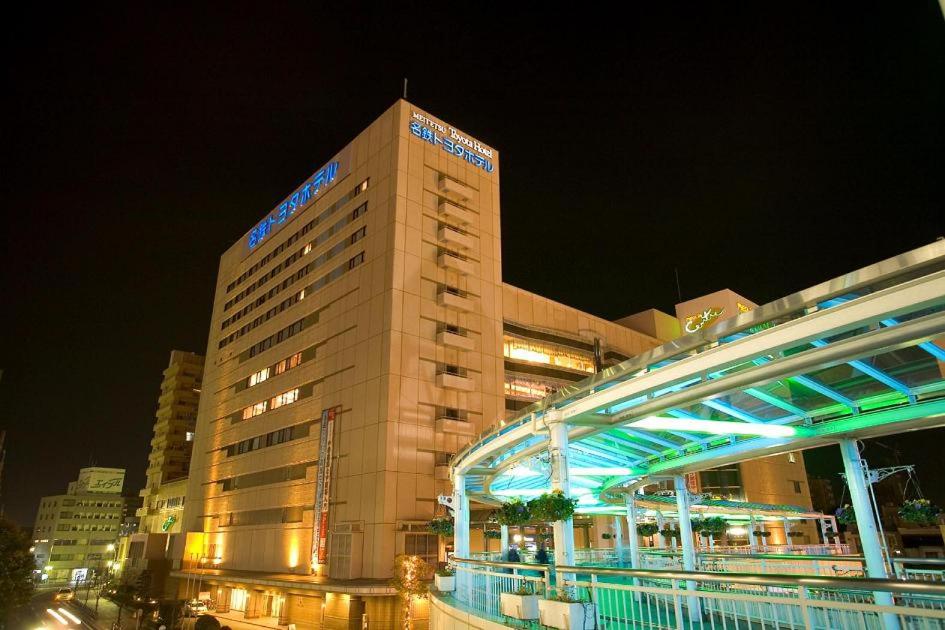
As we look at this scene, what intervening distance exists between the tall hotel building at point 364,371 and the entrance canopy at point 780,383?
21.5m

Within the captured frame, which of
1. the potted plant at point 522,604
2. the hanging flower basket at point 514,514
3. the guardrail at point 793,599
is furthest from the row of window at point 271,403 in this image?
the potted plant at point 522,604

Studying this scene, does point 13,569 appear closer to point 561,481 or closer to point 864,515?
point 561,481

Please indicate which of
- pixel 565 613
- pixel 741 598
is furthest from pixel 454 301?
pixel 741 598

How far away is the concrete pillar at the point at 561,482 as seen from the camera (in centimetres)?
998

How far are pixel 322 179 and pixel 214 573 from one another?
34.6 meters

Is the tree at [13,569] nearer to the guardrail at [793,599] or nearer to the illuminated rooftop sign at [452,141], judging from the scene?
the illuminated rooftop sign at [452,141]

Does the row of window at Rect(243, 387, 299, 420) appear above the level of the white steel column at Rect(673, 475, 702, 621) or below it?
above

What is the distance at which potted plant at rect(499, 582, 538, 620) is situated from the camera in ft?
29.9

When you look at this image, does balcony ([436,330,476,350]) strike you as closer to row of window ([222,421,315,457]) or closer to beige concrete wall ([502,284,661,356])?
beige concrete wall ([502,284,661,356])

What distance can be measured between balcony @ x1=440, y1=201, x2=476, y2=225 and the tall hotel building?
16 centimetres

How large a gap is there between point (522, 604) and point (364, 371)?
30.4 m

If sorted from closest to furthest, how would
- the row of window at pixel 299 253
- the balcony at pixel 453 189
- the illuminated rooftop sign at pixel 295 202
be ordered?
the balcony at pixel 453 189, the row of window at pixel 299 253, the illuminated rooftop sign at pixel 295 202

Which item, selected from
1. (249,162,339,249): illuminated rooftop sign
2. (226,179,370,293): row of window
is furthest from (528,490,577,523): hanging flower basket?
(249,162,339,249): illuminated rooftop sign

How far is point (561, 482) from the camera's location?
10.3 m
